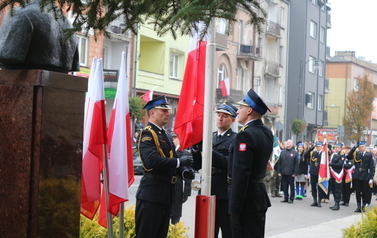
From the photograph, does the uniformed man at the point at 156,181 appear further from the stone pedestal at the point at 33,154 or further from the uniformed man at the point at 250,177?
the stone pedestal at the point at 33,154

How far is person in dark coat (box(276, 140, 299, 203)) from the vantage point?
71.1 feet

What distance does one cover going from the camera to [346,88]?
78.6 m

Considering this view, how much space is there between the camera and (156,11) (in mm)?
6023

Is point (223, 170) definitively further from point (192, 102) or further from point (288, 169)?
point (288, 169)

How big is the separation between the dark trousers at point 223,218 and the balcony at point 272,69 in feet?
158

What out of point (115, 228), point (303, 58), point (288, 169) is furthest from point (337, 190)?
point (303, 58)

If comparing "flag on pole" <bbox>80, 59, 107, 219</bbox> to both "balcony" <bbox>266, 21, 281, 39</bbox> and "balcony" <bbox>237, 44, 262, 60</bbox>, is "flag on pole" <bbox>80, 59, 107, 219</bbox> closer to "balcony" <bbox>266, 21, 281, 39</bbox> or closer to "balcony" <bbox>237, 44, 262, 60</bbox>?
"balcony" <bbox>237, 44, 262, 60</bbox>

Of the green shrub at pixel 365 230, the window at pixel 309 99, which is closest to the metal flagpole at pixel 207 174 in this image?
the green shrub at pixel 365 230

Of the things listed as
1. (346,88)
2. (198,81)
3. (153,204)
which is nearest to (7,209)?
(153,204)

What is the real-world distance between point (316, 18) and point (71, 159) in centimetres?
6066

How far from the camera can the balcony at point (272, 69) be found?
5662cm

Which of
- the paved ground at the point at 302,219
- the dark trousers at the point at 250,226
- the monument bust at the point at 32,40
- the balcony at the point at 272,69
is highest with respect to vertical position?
the balcony at the point at 272,69

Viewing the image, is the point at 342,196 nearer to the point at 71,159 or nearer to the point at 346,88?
the point at 71,159

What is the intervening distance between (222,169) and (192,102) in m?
0.90
